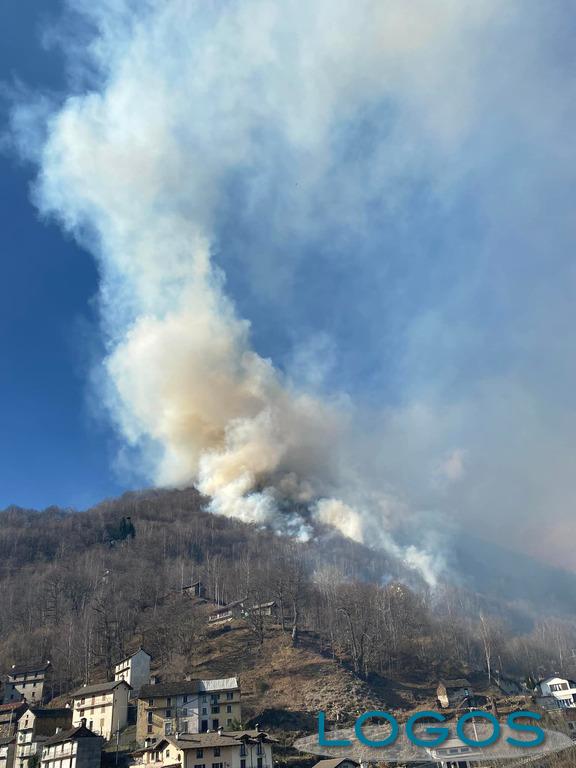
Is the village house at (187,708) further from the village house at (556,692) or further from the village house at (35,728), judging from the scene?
the village house at (556,692)

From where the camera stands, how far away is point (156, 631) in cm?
10450

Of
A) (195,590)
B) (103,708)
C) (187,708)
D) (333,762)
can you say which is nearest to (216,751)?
(333,762)

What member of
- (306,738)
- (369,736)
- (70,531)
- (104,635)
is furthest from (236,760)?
(70,531)

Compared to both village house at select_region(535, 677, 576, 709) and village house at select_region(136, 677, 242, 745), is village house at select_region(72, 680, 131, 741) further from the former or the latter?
village house at select_region(535, 677, 576, 709)

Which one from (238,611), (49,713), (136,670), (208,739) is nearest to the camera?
(208,739)

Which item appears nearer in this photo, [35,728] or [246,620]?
[35,728]

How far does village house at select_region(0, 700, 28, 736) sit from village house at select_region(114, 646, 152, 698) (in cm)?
1374

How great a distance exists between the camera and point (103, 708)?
254 ft

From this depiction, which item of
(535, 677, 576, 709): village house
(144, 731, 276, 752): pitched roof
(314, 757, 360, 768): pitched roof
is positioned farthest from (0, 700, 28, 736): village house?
(535, 677, 576, 709): village house

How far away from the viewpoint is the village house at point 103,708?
76438 millimetres

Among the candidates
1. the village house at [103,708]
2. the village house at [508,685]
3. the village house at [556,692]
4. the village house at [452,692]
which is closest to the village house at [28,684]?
the village house at [103,708]

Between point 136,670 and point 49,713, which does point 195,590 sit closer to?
point 136,670

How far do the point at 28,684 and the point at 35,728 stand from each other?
24.6m

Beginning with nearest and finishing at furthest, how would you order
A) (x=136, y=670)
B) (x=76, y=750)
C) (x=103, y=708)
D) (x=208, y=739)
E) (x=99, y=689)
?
1. (x=208, y=739)
2. (x=76, y=750)
3. (x=103, y=708)
4. (x=99, y=689)
5. (x=136, y=670)
